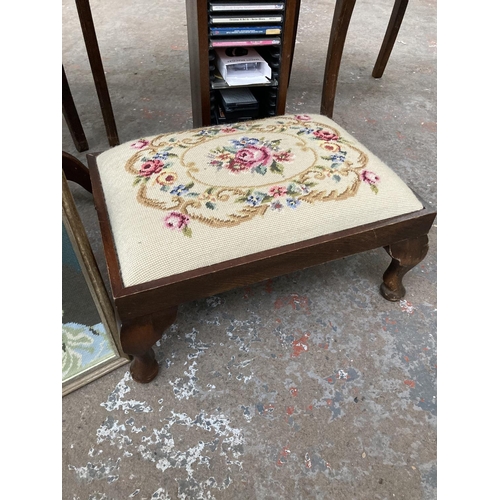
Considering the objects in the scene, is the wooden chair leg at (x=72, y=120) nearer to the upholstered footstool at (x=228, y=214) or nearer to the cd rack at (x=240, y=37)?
the cd rack at (x=240, y=37)

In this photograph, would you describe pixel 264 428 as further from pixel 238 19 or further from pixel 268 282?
pixel 238 19

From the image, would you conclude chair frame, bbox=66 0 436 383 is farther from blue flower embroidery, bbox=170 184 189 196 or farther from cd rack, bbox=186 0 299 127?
cd rack, bbox=186 0 299 127

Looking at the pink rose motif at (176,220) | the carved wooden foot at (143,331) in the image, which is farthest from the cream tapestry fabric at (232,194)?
the carved wooden foot at (143,331)

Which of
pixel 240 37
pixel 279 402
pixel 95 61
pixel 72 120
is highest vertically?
pixel 240 37

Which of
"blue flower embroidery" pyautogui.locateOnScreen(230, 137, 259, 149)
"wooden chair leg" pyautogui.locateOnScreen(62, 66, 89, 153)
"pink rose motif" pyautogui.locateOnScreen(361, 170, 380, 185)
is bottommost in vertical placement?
"wooden chair leg" pyautogui.locateOnScreen(62, 66, 89, 153)

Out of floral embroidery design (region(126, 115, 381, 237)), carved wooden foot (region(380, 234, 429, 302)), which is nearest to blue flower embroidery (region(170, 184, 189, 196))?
floral embroidery design (region(126, 115, 381, 237))

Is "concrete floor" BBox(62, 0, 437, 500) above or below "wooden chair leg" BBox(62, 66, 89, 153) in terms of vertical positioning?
below

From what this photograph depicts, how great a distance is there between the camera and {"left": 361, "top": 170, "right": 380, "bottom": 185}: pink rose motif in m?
0.93

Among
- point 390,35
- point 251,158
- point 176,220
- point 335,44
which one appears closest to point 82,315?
point 176,220

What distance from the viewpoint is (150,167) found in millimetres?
936

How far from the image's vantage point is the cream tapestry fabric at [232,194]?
2.56 ft

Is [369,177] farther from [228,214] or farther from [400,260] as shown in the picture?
[228,214]

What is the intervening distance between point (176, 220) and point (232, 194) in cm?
14

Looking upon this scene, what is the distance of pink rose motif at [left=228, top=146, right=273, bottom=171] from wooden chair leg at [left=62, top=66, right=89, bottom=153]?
0.93 meters
